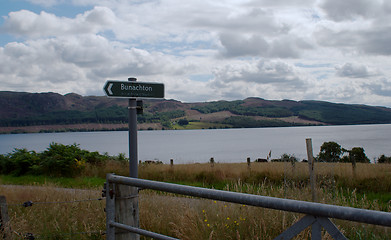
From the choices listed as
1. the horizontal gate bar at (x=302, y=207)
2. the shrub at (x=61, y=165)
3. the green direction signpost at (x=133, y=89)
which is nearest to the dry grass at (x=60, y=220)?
the green direction signpost at (x=133, y=89)

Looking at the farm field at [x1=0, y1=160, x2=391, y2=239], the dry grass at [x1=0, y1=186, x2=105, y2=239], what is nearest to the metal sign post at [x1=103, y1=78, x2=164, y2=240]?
the farm field at [x1=0, y1=160, x2=391, y2=239]

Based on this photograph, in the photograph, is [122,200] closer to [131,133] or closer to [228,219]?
[131,133]

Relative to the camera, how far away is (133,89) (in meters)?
4.82

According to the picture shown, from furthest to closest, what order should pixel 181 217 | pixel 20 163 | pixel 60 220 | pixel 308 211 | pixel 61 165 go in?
pixel 20 163 → pixel 61 165 → pixel 60 220 → pixel 181 217 → pixel 308 211

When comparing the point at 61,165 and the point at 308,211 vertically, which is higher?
the point at 308,211

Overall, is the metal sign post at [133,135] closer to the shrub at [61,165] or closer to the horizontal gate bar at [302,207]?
the horizontal gate bar at [302,207]

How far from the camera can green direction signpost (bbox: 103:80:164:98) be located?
15.3ft

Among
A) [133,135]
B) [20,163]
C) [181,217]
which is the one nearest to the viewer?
[133,135]

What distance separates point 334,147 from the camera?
33.9m

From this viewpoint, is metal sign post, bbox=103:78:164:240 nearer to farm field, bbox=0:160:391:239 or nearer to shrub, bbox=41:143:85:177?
farm field, bbox=0:160:391:239

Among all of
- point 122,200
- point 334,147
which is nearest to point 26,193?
point 122,200

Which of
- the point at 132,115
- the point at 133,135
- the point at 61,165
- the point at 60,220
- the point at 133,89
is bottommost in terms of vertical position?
the point at 60,220

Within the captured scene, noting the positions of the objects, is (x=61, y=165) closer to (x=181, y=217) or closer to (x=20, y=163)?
(x=20, y=163)

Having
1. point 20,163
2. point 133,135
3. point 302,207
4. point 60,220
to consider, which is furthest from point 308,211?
point 20,163
